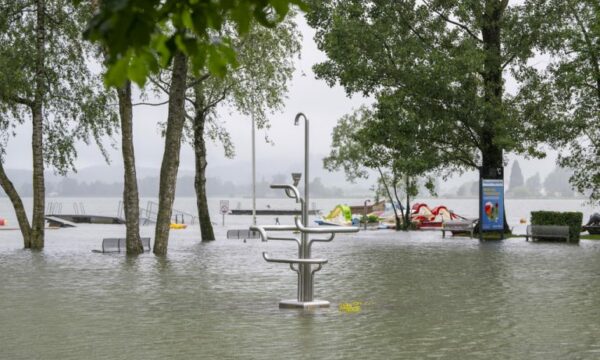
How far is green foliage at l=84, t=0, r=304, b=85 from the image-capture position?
3.62 meters

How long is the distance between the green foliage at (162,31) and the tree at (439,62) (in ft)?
109

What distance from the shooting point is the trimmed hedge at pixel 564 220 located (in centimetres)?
3903

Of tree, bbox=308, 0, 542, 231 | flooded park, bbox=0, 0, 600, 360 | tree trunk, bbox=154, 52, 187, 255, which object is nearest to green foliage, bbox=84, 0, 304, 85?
flooded park, bbox=0, 0, 600, 360

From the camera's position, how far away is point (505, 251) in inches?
1236

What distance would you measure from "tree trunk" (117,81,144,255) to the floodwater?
298 cm

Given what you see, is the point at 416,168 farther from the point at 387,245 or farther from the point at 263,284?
the point at 263,284

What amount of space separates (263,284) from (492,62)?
24.0m

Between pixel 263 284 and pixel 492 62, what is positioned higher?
pixel 492 62

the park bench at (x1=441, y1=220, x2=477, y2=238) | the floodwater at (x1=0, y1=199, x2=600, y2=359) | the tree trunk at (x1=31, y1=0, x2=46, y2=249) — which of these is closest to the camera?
the floodwater at (x1=0, y1=199, x2=600, y2=359)

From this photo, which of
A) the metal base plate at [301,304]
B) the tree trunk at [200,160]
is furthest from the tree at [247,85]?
the metal base plate at [301,304]

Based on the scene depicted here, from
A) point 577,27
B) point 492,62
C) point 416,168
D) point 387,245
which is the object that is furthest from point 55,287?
point 577,27

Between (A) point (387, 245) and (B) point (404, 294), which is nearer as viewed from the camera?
(B) point (404, 294)

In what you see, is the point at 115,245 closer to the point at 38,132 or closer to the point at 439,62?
the point at 38,132

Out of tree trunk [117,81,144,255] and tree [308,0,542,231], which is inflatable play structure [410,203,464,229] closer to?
tree [308,0,542,231]
